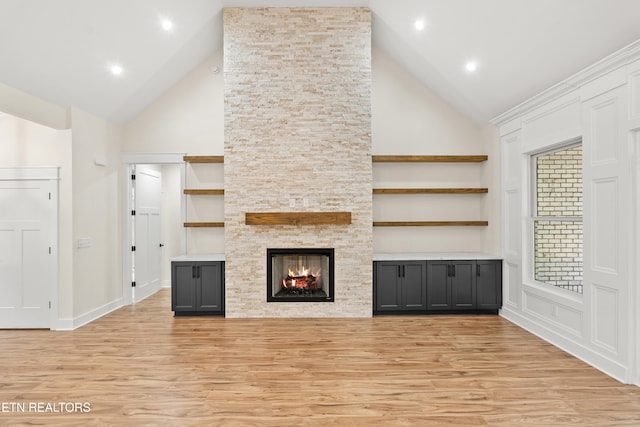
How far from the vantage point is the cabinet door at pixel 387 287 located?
514 cm

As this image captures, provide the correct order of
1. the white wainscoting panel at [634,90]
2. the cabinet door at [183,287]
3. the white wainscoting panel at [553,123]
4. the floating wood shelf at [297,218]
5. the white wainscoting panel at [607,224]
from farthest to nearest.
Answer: the cabinet door at [183,287], the floating wood shelf at [297,218], the white wainscoting panel at [553,123], the white wainscoting panel at [607,224], the white wainscoting panel at [634,90]

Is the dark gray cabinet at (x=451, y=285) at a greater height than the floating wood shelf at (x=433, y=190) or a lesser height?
lesser

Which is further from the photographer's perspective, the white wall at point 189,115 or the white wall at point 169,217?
the white wall at point 169,217

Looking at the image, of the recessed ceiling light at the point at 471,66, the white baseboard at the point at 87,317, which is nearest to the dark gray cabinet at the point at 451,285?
the recessed ceiling light at the point at 471,66

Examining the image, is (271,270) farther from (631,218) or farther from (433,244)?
(631,218)

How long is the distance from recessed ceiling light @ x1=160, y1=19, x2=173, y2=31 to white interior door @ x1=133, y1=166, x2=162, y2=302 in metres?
2.36

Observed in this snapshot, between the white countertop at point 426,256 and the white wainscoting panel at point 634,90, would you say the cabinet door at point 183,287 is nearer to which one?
the white countertop at point 426,256

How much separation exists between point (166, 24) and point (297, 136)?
2.05 metres

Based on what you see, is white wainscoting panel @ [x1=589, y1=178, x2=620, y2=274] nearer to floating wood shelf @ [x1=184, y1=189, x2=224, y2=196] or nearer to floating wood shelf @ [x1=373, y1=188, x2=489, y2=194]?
floating wood shelf @ [x1=373, y1=188, x2=489, y2=194]

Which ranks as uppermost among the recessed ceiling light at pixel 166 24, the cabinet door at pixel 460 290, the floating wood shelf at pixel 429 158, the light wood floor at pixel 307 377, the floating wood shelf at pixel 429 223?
the recessed ceiling light at pixel 166 24

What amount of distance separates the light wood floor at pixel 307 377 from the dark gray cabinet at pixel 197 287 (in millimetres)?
447

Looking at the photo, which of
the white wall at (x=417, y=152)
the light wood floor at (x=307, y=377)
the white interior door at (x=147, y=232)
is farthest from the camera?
the white interior door at (x=147, y=232)

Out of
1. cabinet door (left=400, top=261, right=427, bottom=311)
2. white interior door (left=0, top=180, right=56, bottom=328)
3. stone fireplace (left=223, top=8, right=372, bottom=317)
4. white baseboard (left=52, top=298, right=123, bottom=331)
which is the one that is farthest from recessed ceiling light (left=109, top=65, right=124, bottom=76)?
cabinet door (left=400, top=261, right=427, bottom=311)

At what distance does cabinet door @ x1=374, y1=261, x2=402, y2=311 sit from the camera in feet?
16.9
